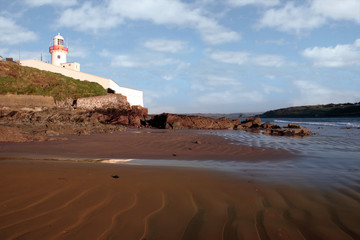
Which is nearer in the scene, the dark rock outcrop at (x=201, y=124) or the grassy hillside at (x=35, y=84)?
the dark rock outcrop at (x=201, y=124)

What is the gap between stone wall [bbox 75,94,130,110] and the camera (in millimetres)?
24219

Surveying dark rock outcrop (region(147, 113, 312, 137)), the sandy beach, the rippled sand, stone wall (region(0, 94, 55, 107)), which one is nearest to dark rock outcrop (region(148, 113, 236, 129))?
dark rock outcrop (region(147, 113, 312, 137))

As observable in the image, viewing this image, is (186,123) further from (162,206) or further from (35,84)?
(35,84)

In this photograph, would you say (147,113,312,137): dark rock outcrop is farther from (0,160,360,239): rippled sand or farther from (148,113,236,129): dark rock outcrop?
(0,160,360,239): rippled sand

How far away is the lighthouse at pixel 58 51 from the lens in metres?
51.8

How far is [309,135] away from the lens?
12117mm

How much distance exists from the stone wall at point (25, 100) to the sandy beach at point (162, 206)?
20339 millimetres

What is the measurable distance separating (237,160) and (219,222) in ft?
11.1

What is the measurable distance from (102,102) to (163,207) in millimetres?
24534

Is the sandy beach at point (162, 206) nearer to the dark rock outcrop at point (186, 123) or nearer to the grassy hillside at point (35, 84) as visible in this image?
the dark rock outcrop at point (186, 123)

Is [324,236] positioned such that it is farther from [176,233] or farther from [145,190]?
[145,190]

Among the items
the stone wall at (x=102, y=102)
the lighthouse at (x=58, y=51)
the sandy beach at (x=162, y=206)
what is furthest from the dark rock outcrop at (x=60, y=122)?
the lighthouse at (x=58, y=51)

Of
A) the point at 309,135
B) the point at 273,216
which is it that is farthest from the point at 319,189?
the point at 309,135

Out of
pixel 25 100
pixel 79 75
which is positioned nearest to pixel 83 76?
pixel 79 75
